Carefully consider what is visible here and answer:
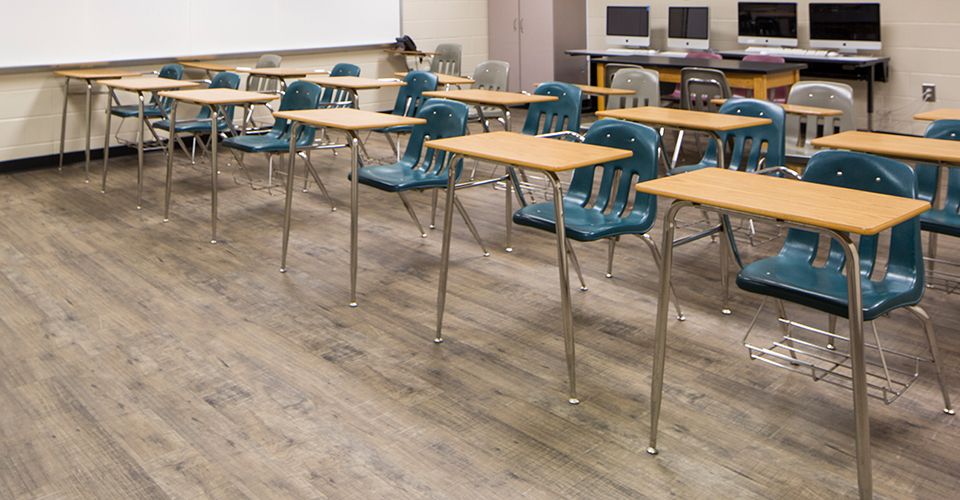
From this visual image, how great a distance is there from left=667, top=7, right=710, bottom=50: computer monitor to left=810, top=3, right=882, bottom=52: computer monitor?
1.13 m

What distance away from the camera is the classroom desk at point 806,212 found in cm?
231

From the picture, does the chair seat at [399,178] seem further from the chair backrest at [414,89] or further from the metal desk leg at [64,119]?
the metal desk leg at [64,119]

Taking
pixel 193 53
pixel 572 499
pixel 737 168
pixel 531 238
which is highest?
pixel 193 53

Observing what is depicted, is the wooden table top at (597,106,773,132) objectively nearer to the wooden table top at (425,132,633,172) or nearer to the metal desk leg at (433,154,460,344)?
the wooden table top at (425,132,633,172)

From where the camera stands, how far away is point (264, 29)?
887cm

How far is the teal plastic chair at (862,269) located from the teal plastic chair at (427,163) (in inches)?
71.3

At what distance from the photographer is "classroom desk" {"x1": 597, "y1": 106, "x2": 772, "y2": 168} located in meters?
4.35

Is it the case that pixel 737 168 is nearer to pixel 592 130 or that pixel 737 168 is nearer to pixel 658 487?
pixel 592 130

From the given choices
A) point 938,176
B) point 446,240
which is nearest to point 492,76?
point 446,240

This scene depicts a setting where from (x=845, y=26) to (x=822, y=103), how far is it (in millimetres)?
3396

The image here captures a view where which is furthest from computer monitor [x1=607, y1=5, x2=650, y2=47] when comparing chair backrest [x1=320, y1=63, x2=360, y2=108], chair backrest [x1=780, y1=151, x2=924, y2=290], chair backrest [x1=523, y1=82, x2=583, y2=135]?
chair backrest [x1=780, y1=151, x2=924, y2=290]

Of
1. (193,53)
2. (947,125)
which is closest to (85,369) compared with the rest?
(947,125)

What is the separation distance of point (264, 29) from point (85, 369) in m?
6.00

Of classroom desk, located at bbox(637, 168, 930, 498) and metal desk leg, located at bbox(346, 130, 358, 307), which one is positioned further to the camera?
metal desk leg, located at bbox(346, 130, 358, 307)
